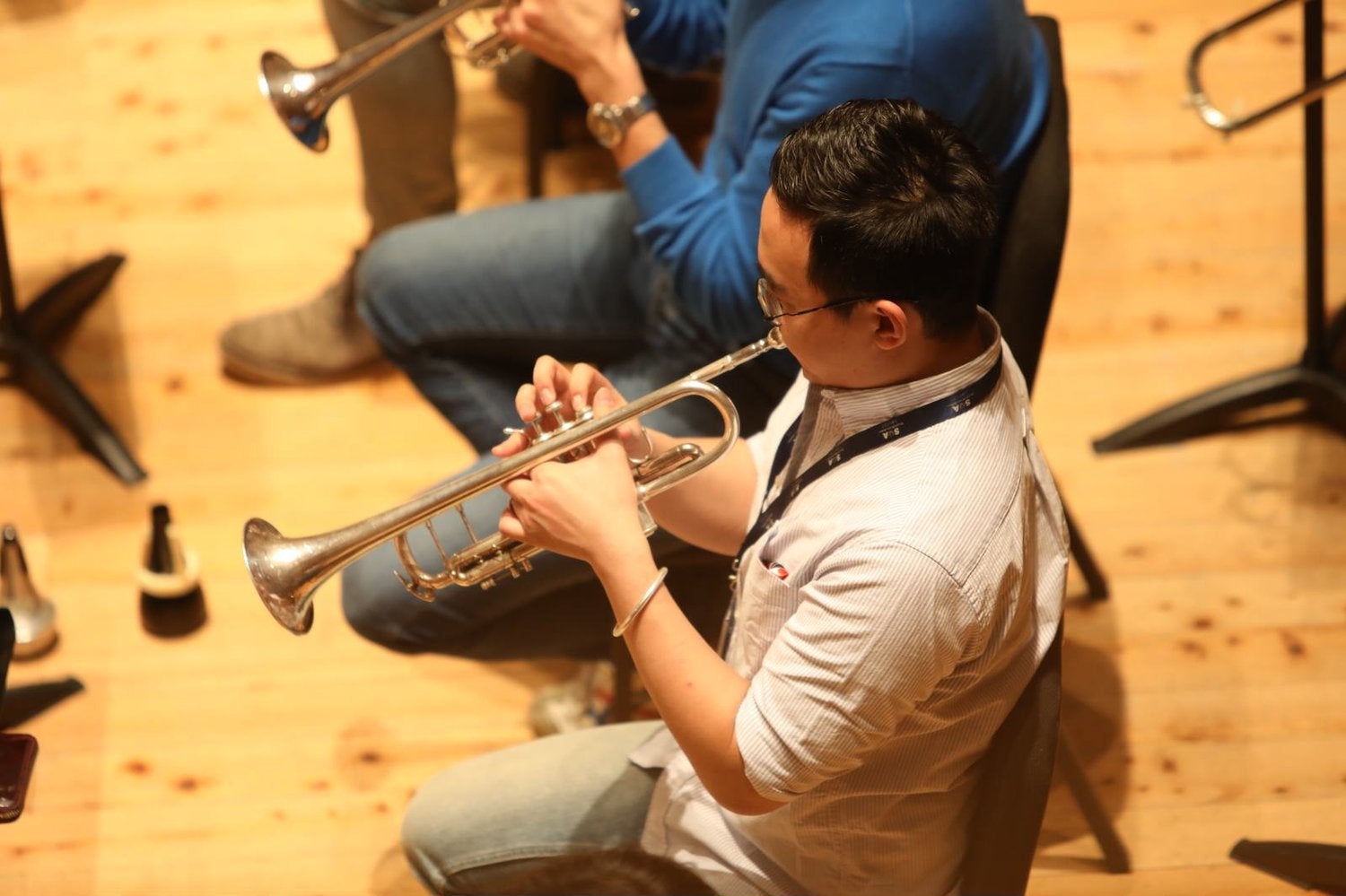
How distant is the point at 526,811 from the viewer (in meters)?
1.63

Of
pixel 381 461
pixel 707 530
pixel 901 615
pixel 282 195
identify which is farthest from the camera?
pixel 282 195

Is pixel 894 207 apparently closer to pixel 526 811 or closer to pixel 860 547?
pixel 860 547

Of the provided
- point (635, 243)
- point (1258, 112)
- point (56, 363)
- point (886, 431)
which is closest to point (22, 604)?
point (56, 363)

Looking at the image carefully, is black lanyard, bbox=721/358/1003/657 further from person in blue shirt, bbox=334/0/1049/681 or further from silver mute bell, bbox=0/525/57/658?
silver mute bell, bbox=0/525/57/658

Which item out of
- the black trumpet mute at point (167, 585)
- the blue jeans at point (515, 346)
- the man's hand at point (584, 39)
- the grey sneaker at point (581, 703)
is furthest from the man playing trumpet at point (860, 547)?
→ the black trumpet mute at point (167, 585)

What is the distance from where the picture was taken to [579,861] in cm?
153

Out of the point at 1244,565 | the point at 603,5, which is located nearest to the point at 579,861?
the point at 603,5

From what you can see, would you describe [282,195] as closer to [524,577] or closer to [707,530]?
[524,577]

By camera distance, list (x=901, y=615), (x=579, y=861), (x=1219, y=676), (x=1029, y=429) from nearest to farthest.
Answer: (x=901, y=615) → (x=1029, y=429) → (x=579, y=861) → (x=1219, y=676)

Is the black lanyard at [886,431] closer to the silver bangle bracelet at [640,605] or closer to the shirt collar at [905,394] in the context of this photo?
the shirt collar at [905,394]

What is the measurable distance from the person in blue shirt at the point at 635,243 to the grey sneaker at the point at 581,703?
29 centimetres

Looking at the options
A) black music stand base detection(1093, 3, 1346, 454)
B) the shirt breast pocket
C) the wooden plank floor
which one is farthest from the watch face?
black music stand base detection(1093, 3, 1346, 454)

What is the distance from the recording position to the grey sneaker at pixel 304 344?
284 centimetres

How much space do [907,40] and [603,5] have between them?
497 mm
